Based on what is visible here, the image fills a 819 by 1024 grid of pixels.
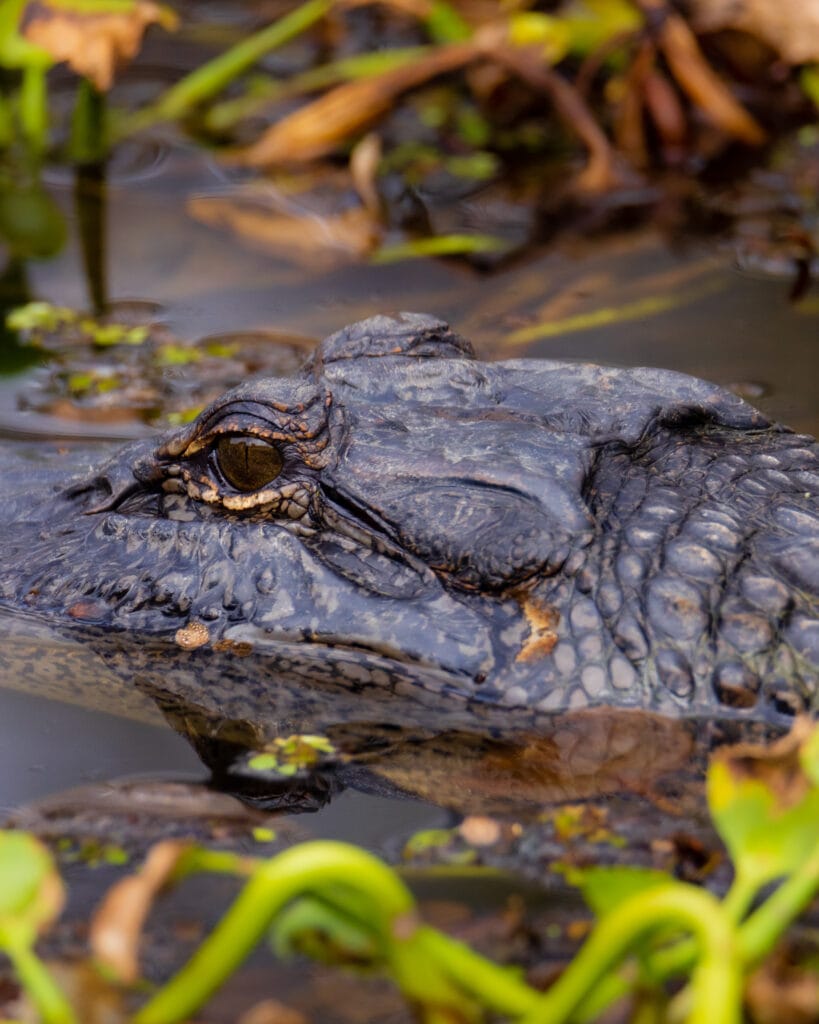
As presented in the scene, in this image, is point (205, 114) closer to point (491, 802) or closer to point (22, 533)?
point (22, 533)

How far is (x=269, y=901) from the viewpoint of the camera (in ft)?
4.73

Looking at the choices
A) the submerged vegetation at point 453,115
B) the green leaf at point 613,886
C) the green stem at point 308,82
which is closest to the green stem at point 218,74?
the submerged vegetation at point 453,115

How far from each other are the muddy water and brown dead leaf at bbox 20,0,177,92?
2.57 feet

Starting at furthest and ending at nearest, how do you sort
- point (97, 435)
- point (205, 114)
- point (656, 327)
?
point (205, 114) < point (656, 327) < point (97, 435)

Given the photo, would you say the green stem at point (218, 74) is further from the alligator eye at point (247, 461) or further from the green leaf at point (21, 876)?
the green leaf at point (21, 876)

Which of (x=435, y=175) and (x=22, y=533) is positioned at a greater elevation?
(x=435, y=175)

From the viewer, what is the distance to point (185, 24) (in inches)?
285

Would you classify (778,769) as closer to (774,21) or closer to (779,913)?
(779,913)

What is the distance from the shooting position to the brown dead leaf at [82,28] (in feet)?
16.3

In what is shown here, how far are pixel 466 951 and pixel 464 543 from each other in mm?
1031

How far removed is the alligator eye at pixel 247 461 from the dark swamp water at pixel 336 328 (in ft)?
1.86

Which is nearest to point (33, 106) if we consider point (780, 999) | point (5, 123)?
point (5, 123)

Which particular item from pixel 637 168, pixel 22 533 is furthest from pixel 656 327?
pixel 22 533

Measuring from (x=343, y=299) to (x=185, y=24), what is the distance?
3.21 meters
